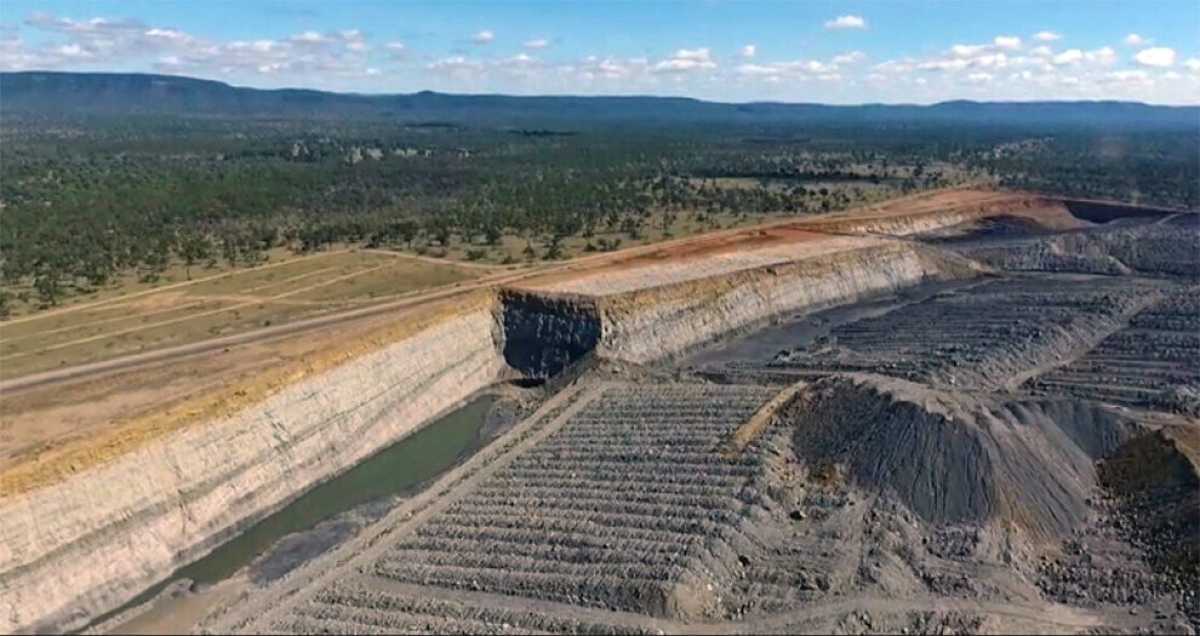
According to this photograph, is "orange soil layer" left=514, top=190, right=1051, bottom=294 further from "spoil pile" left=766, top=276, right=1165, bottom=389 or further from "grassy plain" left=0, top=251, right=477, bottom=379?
"spoil pile" left=766, top=276, right=1165, bottom=389

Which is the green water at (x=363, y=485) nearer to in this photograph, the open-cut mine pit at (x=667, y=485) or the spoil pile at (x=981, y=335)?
the open-cut mine pit at (x=667, y=485)

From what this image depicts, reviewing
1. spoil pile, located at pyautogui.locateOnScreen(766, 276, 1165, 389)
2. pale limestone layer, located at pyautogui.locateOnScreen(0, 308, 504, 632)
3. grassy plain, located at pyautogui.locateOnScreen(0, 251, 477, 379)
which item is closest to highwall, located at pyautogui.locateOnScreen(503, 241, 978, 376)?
spoil pile, located at pyautogui.locateOnScreen(766, 276, 1165, 389)

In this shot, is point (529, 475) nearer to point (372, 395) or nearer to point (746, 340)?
point (372, 395)

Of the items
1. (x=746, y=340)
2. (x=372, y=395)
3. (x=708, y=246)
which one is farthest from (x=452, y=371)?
(x=708, y=246)

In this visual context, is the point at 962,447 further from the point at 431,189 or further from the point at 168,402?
the point at 431,189

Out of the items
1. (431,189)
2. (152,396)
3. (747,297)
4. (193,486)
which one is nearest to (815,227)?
(747,297)

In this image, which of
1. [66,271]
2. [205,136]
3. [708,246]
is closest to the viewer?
[66,271]

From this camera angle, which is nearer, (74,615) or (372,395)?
(74,615)
